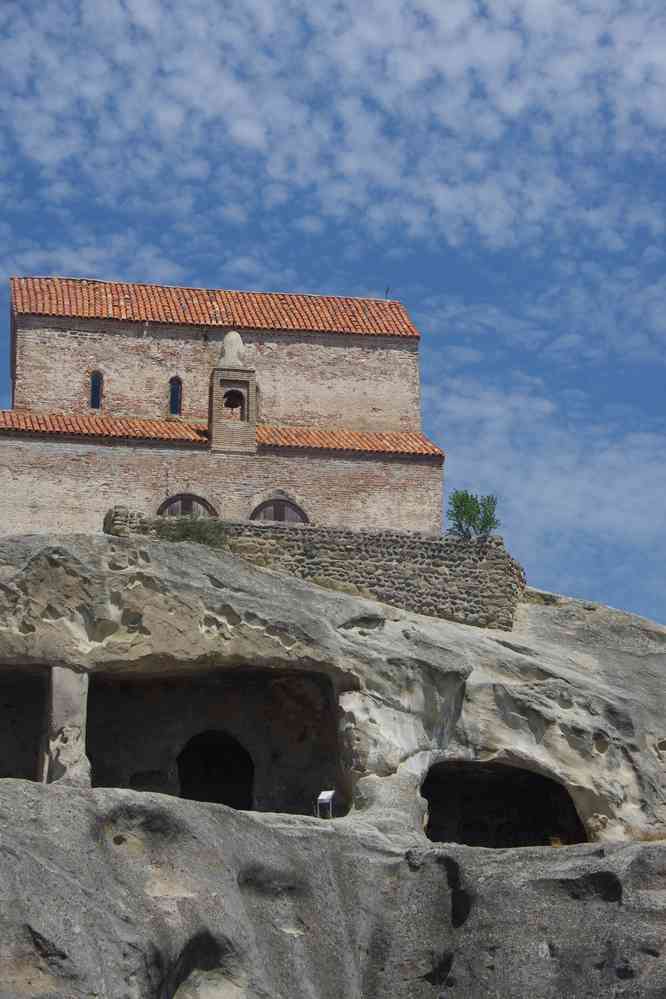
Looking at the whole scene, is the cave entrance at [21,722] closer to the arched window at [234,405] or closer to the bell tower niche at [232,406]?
the bell tower niche at [232,406]

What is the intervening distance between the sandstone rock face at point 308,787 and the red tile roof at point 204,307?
12249mm

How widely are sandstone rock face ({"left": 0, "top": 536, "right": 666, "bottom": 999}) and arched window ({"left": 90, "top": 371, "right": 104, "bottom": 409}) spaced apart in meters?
12.2

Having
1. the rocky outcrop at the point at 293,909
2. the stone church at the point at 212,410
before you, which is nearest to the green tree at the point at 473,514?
the stone church at the point at 212,410

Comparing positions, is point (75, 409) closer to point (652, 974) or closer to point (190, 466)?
point (190, 466)

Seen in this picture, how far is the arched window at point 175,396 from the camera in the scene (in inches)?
1369

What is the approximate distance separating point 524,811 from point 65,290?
16987mm

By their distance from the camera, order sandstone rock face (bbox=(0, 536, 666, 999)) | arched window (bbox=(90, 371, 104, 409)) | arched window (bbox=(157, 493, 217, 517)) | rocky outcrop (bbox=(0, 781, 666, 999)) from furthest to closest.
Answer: arched window (bbox=(90, 371, 104, 409)) → arched window (bbox=(157, 493, 217, 517)) → sandstone rock face (bbox=(0, 536, 666, 999)) → rocky outcrop (bbox=(0, 781, 666, 999))

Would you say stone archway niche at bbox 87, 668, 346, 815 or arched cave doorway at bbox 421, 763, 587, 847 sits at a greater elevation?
stone archway niche at bbox 87, 668, 346, 815

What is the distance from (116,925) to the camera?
13867 millimetres

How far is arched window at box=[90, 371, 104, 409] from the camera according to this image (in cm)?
3434

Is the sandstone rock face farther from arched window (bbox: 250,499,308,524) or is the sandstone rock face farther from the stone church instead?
the stone church

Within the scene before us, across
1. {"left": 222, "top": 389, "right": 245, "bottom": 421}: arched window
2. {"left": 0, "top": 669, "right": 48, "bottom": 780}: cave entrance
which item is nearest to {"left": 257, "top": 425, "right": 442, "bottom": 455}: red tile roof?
{"left": 222, "top": 389, "right": 245, "bottom": 421}: arched window

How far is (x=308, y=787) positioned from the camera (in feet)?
74.4

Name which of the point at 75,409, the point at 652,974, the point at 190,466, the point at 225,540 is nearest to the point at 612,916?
the point at 652,974
